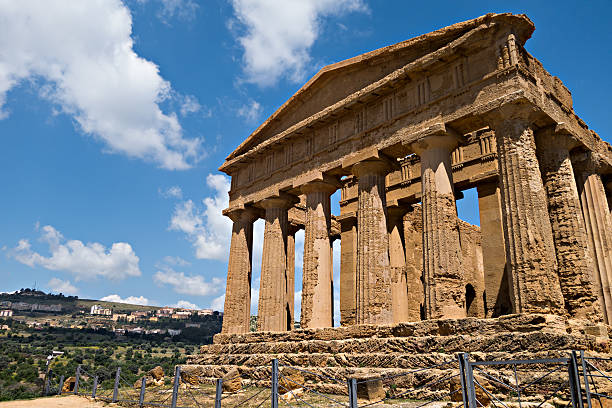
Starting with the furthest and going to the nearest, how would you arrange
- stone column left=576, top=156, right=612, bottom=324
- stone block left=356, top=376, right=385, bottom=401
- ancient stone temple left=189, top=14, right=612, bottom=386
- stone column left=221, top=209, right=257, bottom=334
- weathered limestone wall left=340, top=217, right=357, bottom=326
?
weathered limestone wall left=340, top=217, right=357, bottom=326 < stone column left=221, top=209, right=257, bottom=334 < stone column left=576, top=156, right=612, bottom=324 < ancient stone temple left=189, top=14, right=612, bottom=386 < stone block left=356, top=376, right=385, bottom=401

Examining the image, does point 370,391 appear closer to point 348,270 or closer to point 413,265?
point 413,265

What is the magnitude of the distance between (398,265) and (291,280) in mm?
6169

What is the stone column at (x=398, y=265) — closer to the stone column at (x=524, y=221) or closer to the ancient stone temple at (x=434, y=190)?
the ancient stone temple at (x=434, y=190)

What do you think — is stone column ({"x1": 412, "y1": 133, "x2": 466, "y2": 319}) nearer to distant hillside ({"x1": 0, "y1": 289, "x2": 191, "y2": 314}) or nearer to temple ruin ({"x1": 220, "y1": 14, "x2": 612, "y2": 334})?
temple ruin ({"x1": 220, "y1": 14, "x2": 612, "y2": 334})

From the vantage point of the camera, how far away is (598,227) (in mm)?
14258

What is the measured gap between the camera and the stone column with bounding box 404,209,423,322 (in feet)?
64.6

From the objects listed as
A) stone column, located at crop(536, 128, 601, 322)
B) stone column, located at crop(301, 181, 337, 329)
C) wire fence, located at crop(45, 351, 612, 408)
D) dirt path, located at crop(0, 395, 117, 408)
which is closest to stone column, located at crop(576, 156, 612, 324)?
stone column, located at crop(536, 128, 601, 322)

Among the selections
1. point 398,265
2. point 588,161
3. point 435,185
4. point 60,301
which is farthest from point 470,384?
point 60,301

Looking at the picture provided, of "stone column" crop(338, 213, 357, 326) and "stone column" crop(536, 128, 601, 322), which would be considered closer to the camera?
"stone column" crop(536, 128, 601, 322)

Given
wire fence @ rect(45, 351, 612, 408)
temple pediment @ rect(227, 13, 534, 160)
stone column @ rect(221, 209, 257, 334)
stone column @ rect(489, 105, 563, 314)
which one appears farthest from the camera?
stone column @ rect(221, 209, 257, 334)

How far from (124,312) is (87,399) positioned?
257 feet

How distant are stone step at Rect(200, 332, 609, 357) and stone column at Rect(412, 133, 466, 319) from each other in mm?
961

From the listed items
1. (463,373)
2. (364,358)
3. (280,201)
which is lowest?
(463,373)

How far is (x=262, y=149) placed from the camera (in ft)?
67.1
